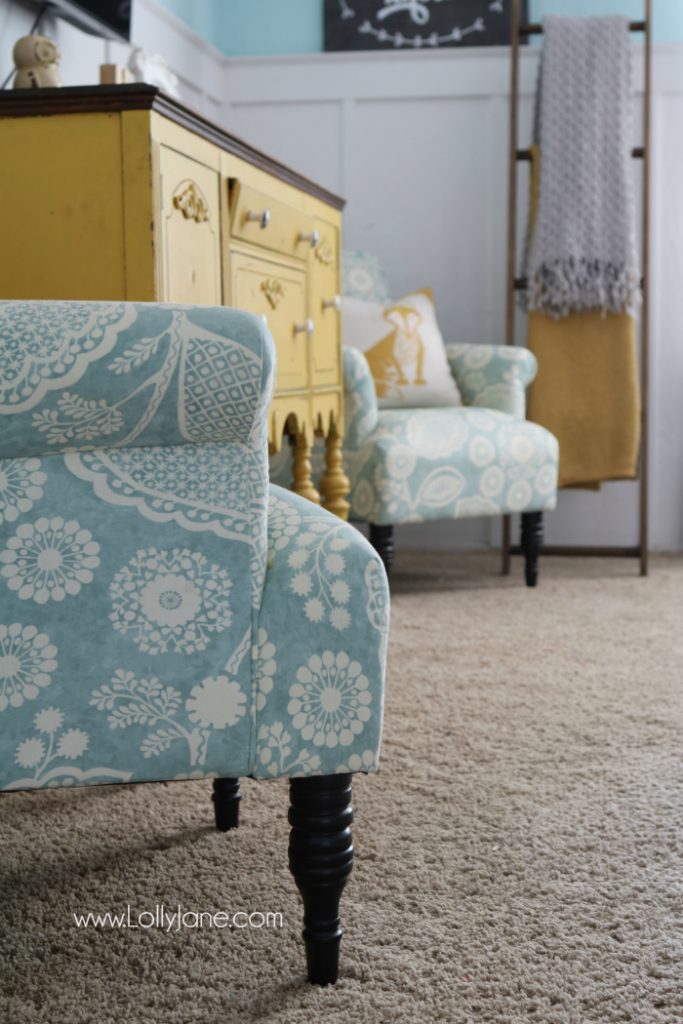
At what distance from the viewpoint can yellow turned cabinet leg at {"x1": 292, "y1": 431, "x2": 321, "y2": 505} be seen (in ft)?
8.01

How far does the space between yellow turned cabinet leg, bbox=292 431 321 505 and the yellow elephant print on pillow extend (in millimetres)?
794

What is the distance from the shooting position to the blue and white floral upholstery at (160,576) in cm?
89

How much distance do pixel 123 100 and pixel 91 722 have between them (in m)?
0.96

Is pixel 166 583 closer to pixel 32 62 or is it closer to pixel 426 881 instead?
pixel 426 881

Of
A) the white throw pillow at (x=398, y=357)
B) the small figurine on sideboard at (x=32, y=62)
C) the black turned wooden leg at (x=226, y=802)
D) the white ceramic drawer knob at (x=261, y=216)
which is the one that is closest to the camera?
the black turned wooden leg at (x=226, y=802)

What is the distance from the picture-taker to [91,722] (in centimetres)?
93

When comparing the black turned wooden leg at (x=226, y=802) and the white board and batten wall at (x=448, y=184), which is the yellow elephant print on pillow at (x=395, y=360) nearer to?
the white board and batten wall at (x=448, y=184)

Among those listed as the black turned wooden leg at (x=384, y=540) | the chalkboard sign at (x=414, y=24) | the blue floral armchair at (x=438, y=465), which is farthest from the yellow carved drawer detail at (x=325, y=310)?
the chalkboard sign at (x=414, y=24)

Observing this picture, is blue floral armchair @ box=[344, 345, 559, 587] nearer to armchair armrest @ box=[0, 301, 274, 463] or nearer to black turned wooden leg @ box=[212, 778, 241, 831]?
black turned wooden leg @ box=[212, 778, 241, 831]

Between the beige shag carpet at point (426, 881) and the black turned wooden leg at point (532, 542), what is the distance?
107 centimetres

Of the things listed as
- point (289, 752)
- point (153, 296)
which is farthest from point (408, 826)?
point (153, 296)

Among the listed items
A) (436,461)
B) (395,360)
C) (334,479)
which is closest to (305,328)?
(334,479)

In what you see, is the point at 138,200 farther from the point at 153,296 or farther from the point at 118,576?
the point at 118,576

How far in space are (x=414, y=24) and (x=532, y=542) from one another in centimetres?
179
